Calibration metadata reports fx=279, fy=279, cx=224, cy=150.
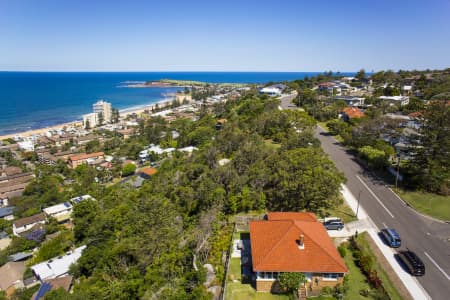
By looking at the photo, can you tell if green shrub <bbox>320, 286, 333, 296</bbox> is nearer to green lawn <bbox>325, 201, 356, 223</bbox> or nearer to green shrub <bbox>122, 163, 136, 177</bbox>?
green lawn <bbox>325, 201, 356, 223</bbox>

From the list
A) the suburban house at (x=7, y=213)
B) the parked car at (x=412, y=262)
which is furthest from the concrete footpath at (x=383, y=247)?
the suburban house at (x=7, y=213)

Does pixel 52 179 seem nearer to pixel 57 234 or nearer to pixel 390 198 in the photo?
pixel 57 234

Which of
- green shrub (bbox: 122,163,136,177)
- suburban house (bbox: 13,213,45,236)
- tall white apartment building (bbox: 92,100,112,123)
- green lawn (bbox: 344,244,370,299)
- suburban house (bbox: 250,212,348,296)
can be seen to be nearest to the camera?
green lawn (bbox: 344,244,370,299)

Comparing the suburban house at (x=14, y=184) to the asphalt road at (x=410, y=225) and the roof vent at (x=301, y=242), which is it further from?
the asphalt road at (x=410, y=225)

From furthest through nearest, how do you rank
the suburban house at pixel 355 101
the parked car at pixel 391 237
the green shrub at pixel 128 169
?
1. the suburban house at pixel 355 101
2. the green shrub at pixel 128 169
3. the parked car at pixel 391 237

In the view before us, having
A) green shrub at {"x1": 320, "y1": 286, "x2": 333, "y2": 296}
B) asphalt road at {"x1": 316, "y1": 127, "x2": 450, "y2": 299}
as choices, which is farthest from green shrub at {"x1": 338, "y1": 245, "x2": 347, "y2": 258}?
asphalt road at {"x1": 316, "y1": 127, "x2": 450, "y2": 299}
